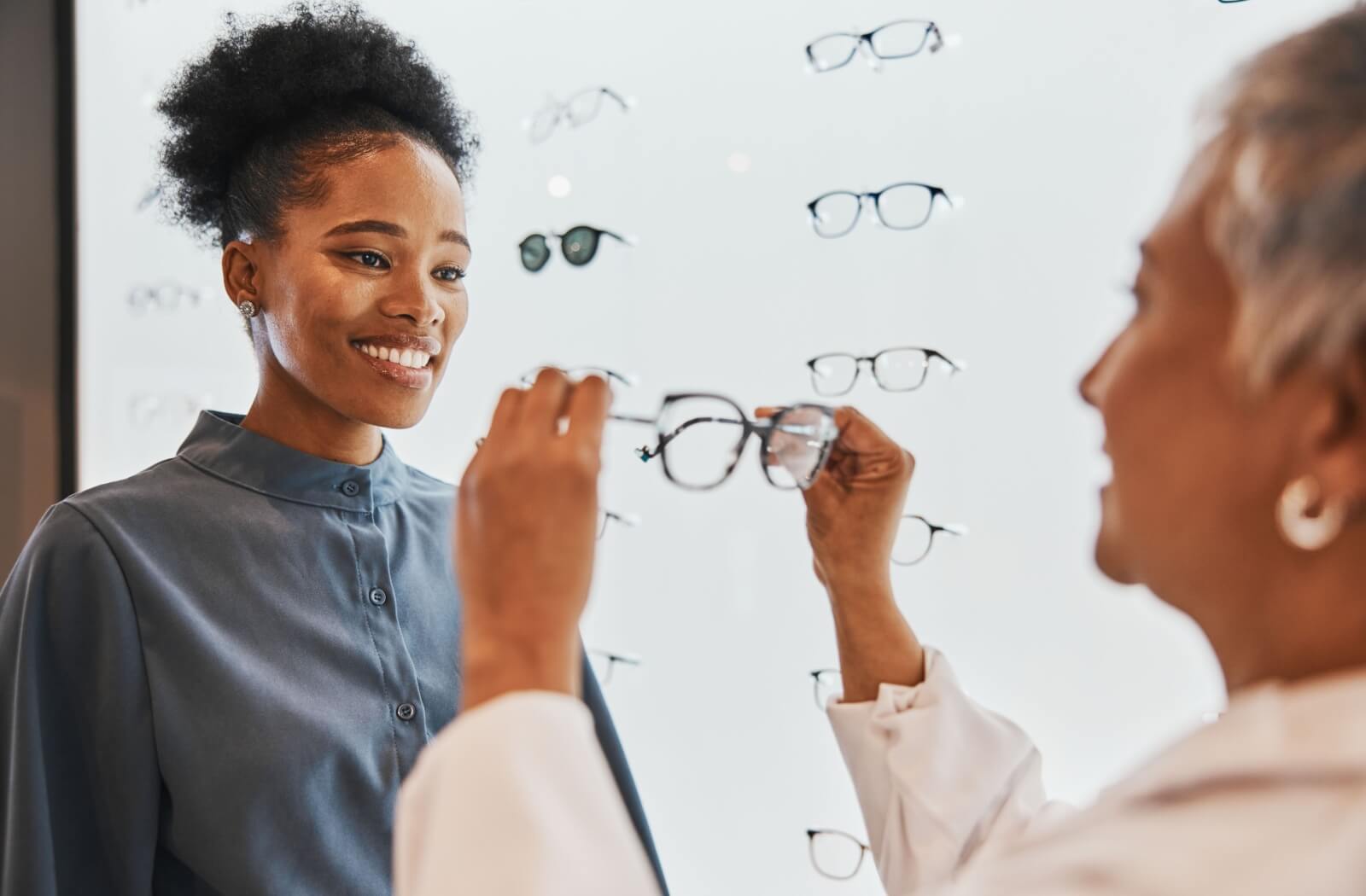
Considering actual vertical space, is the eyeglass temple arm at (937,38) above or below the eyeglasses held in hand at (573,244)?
above

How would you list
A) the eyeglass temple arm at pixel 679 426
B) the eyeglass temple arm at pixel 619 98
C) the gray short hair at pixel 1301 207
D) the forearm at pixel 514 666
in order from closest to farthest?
the gray short hair at pixel 1301 207, the forearm at pixel 514 666, the eyeglass temple arm at pixel 679 426, the eyeglass temple arm at pixel 619 98

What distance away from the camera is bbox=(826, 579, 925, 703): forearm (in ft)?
2.62

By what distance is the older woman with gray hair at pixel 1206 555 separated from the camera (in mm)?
384

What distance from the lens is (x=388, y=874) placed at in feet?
2.81

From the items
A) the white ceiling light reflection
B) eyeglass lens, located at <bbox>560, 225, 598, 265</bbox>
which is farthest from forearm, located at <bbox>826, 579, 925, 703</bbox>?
the white ceiling light reflection

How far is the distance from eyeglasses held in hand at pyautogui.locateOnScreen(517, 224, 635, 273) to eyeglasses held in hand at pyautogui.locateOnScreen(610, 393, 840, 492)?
585 mm

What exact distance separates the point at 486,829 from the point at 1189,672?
82 centimetres

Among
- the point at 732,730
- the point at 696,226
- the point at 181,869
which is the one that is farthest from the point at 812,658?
the point at 181,869

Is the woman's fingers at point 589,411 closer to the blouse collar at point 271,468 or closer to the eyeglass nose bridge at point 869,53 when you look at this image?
the blouse collar at point 271,468

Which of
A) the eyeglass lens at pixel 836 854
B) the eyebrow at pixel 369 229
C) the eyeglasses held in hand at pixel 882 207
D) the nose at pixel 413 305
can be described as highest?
the eyeglasses held in hand at pixel 882 207

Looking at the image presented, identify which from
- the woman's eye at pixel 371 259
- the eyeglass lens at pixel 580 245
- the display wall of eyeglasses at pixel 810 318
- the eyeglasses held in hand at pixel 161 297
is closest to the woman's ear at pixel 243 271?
the woman's eye at pixel 371 259

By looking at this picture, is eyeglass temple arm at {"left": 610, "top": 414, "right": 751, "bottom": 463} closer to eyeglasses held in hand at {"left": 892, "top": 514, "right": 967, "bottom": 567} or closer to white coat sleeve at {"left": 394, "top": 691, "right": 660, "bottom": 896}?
white coat sleeve at {"left": 394, "top": 691, "right": 660, "bottom": 896}

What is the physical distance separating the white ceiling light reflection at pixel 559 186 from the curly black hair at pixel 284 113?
0.99 feet

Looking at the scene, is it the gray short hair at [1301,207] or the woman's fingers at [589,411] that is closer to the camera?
the gray short hair at [1301,207]
